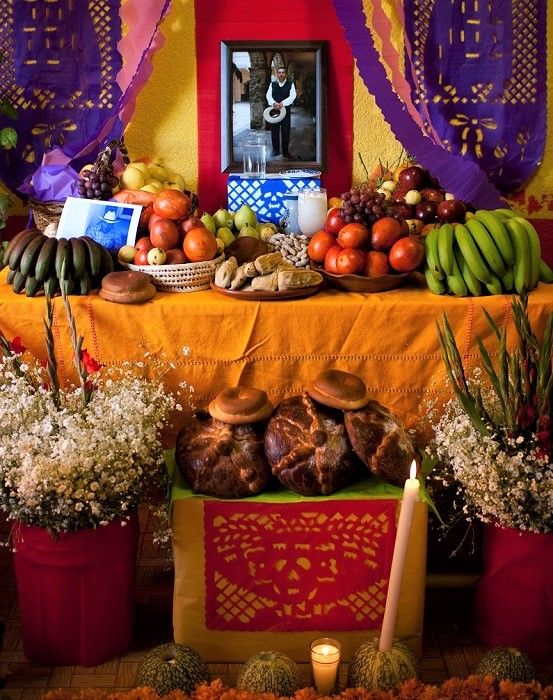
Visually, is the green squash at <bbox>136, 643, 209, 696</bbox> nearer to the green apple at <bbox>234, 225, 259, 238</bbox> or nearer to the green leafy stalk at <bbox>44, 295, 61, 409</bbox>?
the green leafy stalk at <bbox>44, 295, 61, 409</bbox>

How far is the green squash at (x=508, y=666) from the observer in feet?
7.25

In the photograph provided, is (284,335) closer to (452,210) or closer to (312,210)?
(312,210)

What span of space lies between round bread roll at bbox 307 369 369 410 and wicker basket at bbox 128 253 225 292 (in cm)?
75

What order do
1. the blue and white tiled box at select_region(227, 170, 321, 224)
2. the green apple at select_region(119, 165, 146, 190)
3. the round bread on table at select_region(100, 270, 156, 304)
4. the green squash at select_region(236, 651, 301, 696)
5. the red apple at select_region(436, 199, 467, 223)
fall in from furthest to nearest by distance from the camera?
the blue and white tiled box at select_region(227, 170, 321, 224), the green apple at select_region(119, 165, 146, 190), the red apple at select_region(436, 199, 467, 223), the round bread on table at select_region(100, 270, 156, 304), the green squash at select_region(236, 651, 301, 696)

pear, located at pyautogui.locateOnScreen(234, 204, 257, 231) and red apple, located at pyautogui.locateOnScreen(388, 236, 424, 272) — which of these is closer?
red apple, located at pyautogui.locateOnScreen(388, 236, 424, 272)

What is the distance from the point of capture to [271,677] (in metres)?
2.14

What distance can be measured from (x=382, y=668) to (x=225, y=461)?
66 centimetres

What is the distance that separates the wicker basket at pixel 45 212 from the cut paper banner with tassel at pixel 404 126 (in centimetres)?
132

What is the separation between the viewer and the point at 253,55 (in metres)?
3.97

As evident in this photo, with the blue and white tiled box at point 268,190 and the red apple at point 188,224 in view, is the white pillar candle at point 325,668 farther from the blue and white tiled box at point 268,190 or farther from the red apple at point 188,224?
the blue and white tiled box at point 268,190

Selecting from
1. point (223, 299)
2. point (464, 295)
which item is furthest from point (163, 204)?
point (464, 295)

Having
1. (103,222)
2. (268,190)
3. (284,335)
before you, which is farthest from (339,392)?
(268,190)

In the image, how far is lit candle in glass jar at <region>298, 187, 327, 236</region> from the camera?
3.44 metres

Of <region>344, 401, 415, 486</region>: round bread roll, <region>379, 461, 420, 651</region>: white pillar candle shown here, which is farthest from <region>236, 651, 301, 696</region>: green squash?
<region>344, 401, 415, 486</region>: round bread roll
